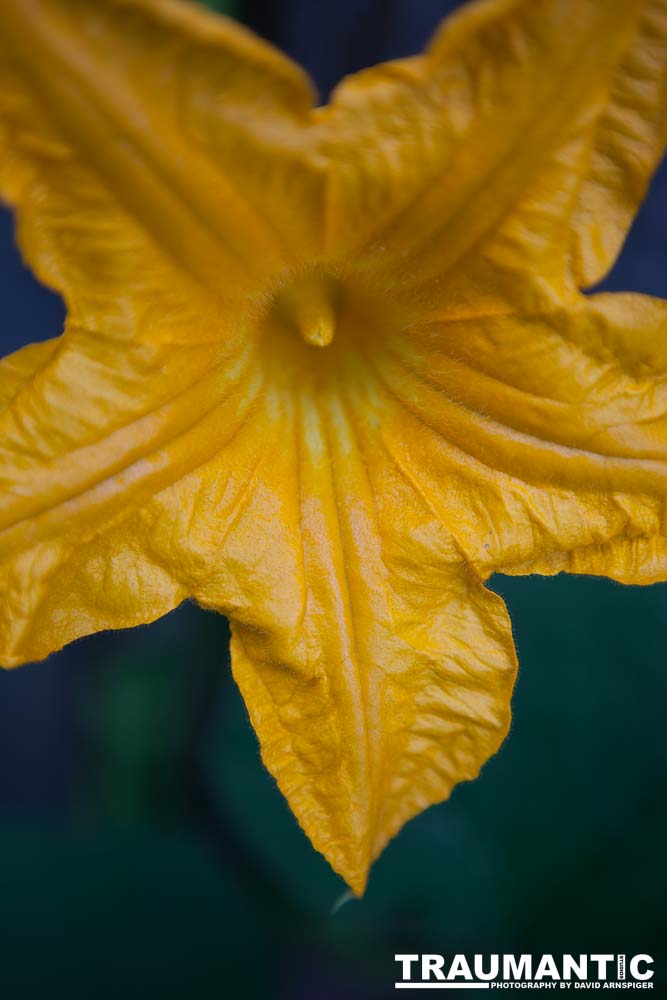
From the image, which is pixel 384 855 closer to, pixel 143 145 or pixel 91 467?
pixel 91 467

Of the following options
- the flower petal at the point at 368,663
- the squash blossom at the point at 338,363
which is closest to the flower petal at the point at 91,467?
the squash blossom at the point at 338,363

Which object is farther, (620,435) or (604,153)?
(620,435)

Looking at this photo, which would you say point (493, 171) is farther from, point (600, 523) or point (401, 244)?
point (600, 523)

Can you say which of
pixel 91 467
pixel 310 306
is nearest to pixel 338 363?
pixel 310 306

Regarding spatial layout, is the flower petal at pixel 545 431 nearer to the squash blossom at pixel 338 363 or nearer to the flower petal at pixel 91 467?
the squash blossom at pixel 338 363

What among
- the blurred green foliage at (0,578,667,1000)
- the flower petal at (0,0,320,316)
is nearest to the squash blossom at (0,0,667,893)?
the flower petal at (0,0,320,316)

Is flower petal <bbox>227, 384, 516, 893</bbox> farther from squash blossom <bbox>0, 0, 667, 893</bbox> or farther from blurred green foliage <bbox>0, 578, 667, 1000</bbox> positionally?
blurred green foliage <bbox>0, 578, 667, 1000</bbox>

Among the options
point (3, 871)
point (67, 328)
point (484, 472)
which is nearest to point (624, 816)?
point (484, 472)
